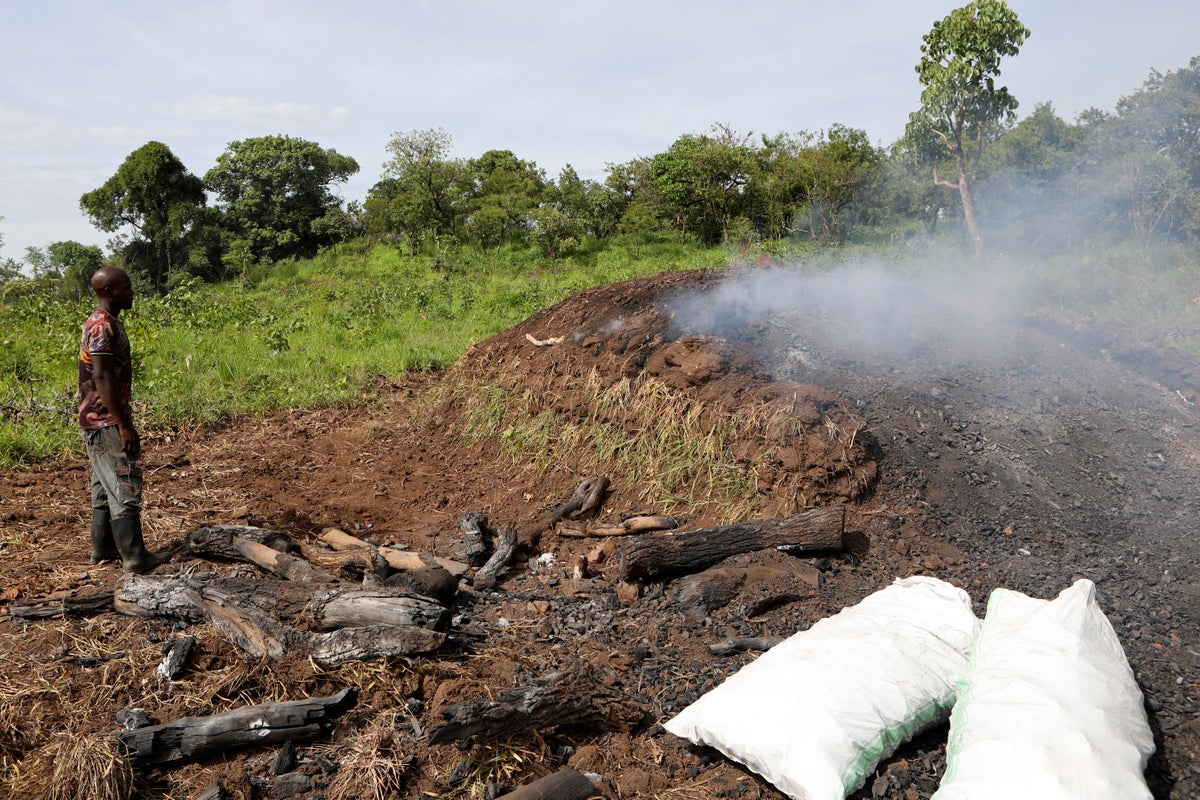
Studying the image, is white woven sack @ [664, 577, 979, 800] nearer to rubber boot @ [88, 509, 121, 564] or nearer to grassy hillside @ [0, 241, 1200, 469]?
rubber boot @ [88, 509, 121, 564]

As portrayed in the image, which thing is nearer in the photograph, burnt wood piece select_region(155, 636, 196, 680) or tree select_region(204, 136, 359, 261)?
burnt wood piece select_region(155, 636, 196, 680)

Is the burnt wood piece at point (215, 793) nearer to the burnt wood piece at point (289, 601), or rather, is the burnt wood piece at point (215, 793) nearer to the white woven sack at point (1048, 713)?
the burnt wood piece at point (289, 601)

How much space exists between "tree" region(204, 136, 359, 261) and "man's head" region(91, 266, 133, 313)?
69.2ft

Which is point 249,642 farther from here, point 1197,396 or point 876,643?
point 1197,396

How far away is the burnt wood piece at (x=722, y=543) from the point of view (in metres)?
4.34

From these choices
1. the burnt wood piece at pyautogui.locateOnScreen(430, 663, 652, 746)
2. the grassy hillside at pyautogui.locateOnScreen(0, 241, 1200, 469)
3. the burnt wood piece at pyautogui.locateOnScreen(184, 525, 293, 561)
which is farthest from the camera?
the grassy hillside at pyautogui.locateOnScreen(0, 241, 1200, 469)

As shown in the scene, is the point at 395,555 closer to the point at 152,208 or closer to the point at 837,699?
the point at 837,699

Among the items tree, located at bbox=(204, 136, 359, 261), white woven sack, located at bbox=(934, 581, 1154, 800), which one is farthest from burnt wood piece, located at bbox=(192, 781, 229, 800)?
tree, located at bbox=(204, 136, 359, 261)

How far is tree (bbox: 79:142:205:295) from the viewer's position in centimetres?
2245

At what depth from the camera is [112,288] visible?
4.00 metres

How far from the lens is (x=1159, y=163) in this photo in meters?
14.6

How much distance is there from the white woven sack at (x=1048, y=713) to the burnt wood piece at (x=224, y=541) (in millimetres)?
3723

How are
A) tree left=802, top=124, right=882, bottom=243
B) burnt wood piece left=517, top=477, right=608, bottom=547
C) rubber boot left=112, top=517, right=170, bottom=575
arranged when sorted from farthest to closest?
tree left=802, top=124, right=882, bottom=243, burnt wood piece left=517, top=477, right=608, bottom=547, rubber boot left=112, top=517, right=170, bottom=575

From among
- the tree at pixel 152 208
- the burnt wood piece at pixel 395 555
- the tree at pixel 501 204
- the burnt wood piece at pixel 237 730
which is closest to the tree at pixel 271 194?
the tree at pixel 152 208
